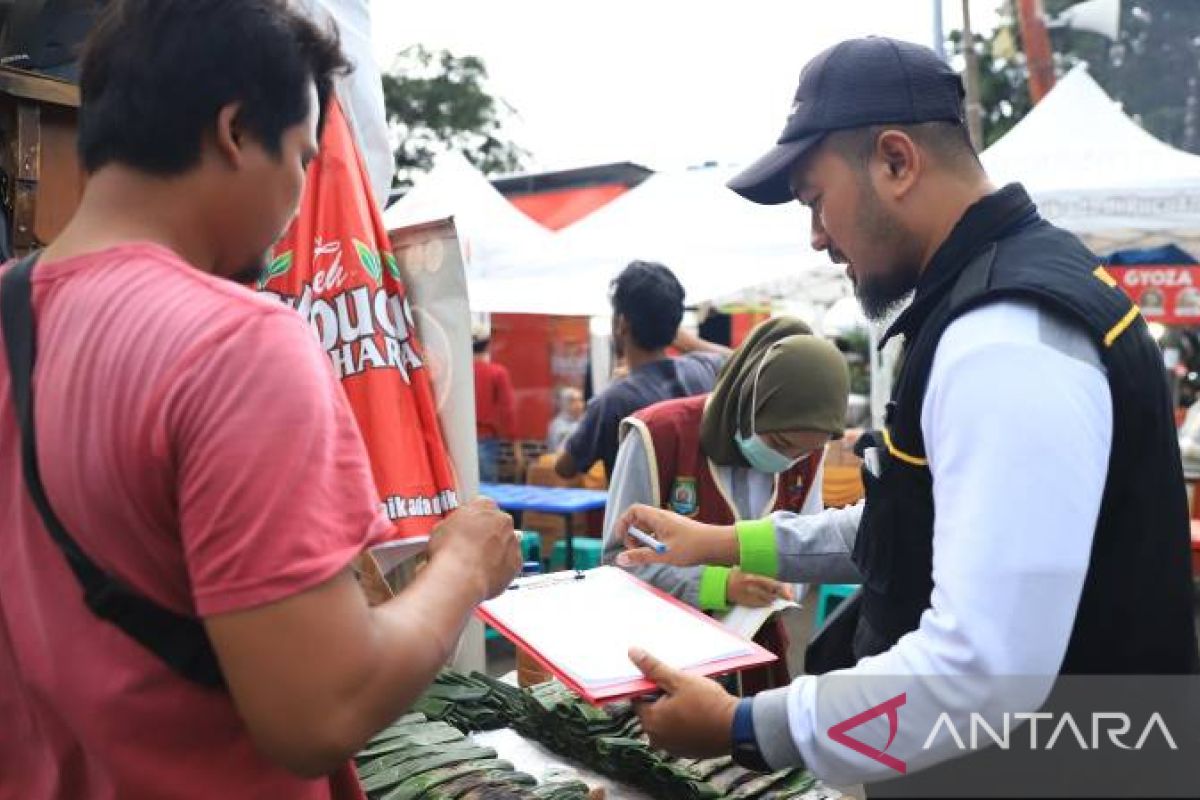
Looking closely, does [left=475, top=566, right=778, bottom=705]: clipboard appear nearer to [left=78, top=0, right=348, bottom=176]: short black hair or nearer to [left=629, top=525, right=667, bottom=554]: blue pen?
[left=629, top=525, right=667, bottom=554]: blue pen

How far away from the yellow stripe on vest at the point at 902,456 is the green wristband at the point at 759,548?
70 cm

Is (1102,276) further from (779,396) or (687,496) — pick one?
(687,496)

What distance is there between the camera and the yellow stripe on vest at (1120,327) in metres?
1.16

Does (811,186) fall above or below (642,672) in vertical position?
above

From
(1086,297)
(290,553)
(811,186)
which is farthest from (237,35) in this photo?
(1086,297)

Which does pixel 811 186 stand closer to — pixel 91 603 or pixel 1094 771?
pixel 1094 771

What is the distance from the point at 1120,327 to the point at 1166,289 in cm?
813

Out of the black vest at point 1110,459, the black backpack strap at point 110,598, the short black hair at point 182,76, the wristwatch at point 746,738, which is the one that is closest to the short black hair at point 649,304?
the black vest at point 1110,459

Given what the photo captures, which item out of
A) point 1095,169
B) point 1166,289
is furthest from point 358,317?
point 1166,289

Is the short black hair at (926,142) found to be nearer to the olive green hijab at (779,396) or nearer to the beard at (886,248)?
the beard at (886,248)

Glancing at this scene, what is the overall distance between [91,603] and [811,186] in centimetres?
110

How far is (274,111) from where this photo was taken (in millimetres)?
984

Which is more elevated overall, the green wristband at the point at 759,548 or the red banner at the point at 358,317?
the red banner at the point at 358,317

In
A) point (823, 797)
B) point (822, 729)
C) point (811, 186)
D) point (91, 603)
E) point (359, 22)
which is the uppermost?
point (359, 22)
